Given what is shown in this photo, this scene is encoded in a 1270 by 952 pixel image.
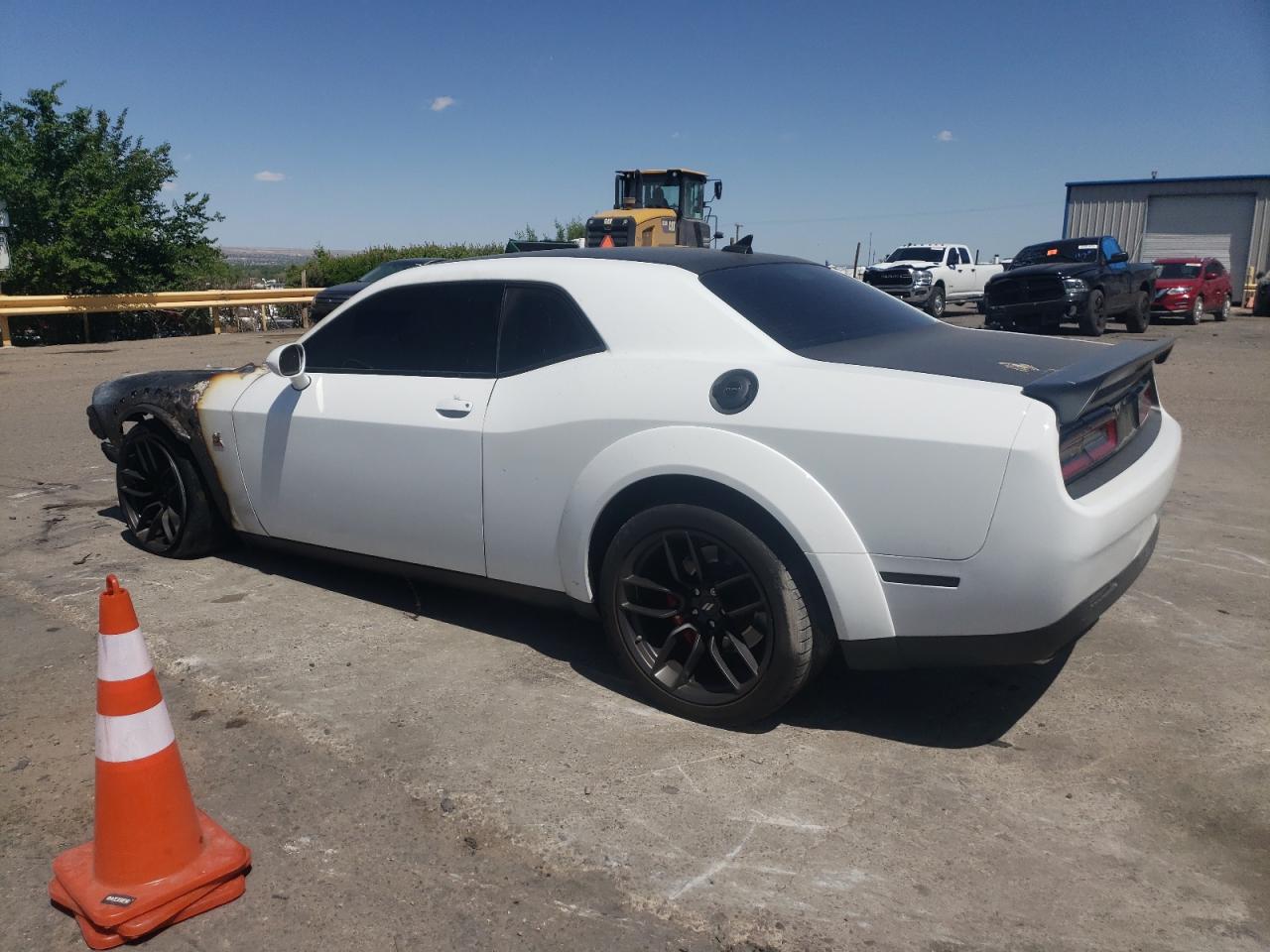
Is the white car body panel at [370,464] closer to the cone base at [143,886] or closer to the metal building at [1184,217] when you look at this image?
the cone base at [143,886]

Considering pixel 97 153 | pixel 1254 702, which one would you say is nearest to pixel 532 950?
pixel 1254 702

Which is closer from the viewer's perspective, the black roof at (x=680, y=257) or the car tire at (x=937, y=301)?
the black roof at (x=680, y=257)

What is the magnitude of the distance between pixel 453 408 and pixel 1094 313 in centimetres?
1661

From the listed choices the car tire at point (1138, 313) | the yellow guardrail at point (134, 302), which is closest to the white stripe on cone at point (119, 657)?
the yellow guardrail at point (134, 302)

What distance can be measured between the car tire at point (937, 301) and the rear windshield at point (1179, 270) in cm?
511

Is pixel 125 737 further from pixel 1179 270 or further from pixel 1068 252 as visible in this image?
pixel 1179 270

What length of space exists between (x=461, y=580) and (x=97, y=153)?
74.5 ft

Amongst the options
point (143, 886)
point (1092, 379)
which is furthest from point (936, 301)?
point (143, 886)

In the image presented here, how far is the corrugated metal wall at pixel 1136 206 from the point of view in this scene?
3544 centimetres

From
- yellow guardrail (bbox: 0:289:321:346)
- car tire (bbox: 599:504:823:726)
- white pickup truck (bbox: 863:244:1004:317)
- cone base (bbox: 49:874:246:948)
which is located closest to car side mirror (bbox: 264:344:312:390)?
car tire (bbox: 599:504:823:726)

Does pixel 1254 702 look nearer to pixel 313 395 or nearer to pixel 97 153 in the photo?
pixel 313 395

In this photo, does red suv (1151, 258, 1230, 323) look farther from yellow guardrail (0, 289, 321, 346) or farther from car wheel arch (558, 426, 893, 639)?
car wheel arch (558, 426, 893, 639)

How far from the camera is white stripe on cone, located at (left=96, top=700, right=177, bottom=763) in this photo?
8.19 ft

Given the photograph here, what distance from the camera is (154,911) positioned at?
2.39 meters
